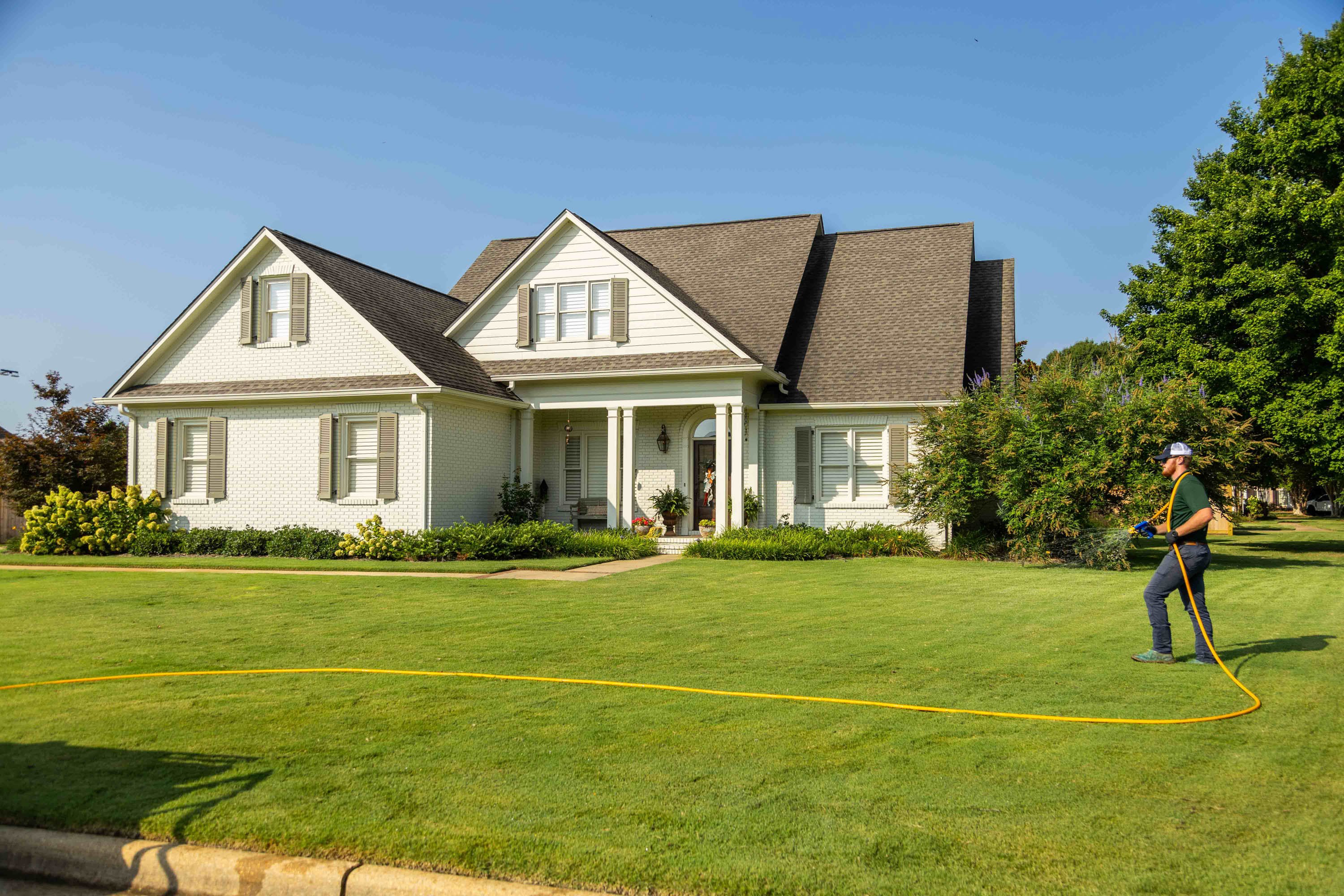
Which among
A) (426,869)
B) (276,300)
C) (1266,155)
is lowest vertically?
(426,869)

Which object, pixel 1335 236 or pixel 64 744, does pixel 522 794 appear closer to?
pixel 64 744

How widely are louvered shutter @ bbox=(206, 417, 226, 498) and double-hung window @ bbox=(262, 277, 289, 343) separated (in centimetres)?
223

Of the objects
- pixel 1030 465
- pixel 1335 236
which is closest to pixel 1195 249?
pixel 1335 236

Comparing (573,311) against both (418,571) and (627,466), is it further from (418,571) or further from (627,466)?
(418,571)

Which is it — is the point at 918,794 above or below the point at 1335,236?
below

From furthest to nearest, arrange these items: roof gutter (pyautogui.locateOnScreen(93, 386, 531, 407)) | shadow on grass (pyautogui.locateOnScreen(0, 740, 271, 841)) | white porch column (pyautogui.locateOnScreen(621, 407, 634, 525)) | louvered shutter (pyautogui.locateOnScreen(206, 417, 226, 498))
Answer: white porch column (pyautogui.locateOnScreen(621, 407, 634, 525)) → louvered shutter (pyautogui.locateOnScreen(206, 417, 226, 498)) → roof gutter (pyautogui.locateOnScreen(93, 386, 531, 407)) → shadow on grass (pyautogui.locateOnScreen(0, 740, 271, 841))

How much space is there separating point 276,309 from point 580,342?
6.92m

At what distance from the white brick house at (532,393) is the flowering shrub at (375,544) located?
30.4 inches

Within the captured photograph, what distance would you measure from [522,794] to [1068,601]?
9014 mm

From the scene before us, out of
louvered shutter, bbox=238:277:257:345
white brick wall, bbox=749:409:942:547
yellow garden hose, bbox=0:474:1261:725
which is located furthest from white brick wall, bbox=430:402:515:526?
yellow garden hose, bbox=0:474:1261:725

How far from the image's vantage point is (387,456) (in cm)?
1898

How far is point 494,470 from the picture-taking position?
2092 cm

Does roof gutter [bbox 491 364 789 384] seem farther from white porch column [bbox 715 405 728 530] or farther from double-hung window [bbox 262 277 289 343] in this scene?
double-hung window [bbox 262 277 289 343]

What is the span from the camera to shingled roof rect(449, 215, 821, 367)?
70.3 ft
